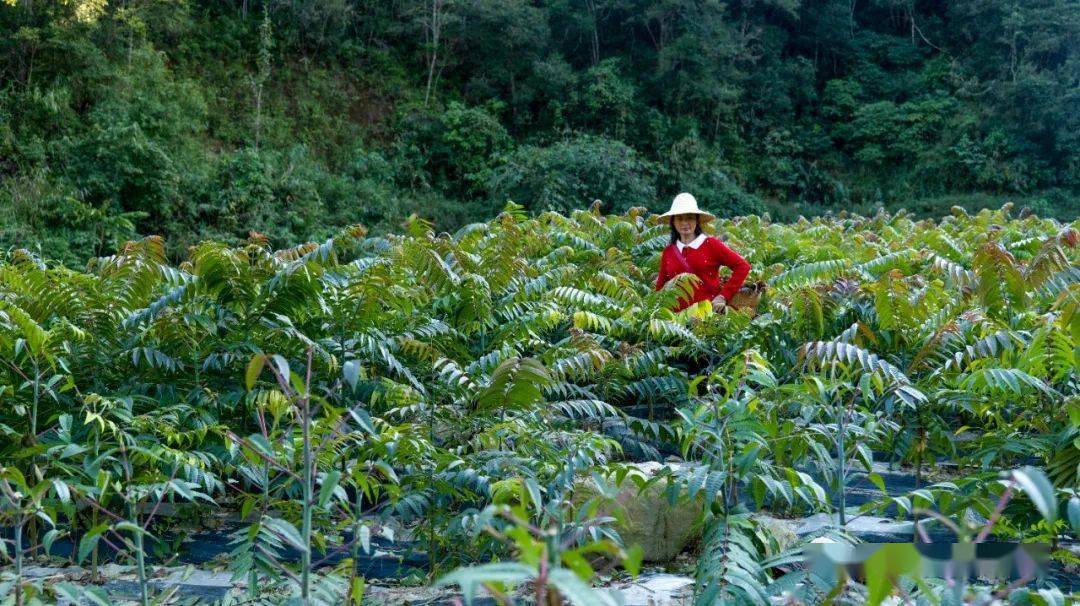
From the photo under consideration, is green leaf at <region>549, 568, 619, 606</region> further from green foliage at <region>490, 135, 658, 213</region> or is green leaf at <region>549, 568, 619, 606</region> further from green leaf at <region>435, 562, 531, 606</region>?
green foliage at <region>490, 135, 658, 213</region>

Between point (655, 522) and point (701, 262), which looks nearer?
point (655, 522)

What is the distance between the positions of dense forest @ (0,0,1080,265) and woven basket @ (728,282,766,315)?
602 inches

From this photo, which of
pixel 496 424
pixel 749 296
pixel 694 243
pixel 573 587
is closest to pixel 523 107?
pixel 694 243

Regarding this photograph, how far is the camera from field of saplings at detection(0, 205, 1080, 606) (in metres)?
2.47

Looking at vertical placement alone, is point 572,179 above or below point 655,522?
below

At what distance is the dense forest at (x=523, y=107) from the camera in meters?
20.8

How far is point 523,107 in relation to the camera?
29219 millimetres

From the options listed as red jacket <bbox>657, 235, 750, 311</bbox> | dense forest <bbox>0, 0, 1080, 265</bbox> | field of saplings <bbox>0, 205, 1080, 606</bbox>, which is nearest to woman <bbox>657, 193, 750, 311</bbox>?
red jacket <bbox>657, 235, 750, 311</bbox>

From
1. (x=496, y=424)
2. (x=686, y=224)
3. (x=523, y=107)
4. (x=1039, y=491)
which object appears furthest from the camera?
(x=523, y=107)

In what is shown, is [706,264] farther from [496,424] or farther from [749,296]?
[496,424]

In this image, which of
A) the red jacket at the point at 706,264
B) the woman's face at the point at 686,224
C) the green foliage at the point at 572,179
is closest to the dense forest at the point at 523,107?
the green foliage at the point at 572,179

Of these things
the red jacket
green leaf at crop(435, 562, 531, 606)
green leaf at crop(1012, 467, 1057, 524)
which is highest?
green leaf at crop(1012, 467, 1057, 524)

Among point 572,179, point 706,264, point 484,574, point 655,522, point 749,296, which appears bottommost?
point 572,179

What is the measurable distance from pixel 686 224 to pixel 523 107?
23329 millimetres
